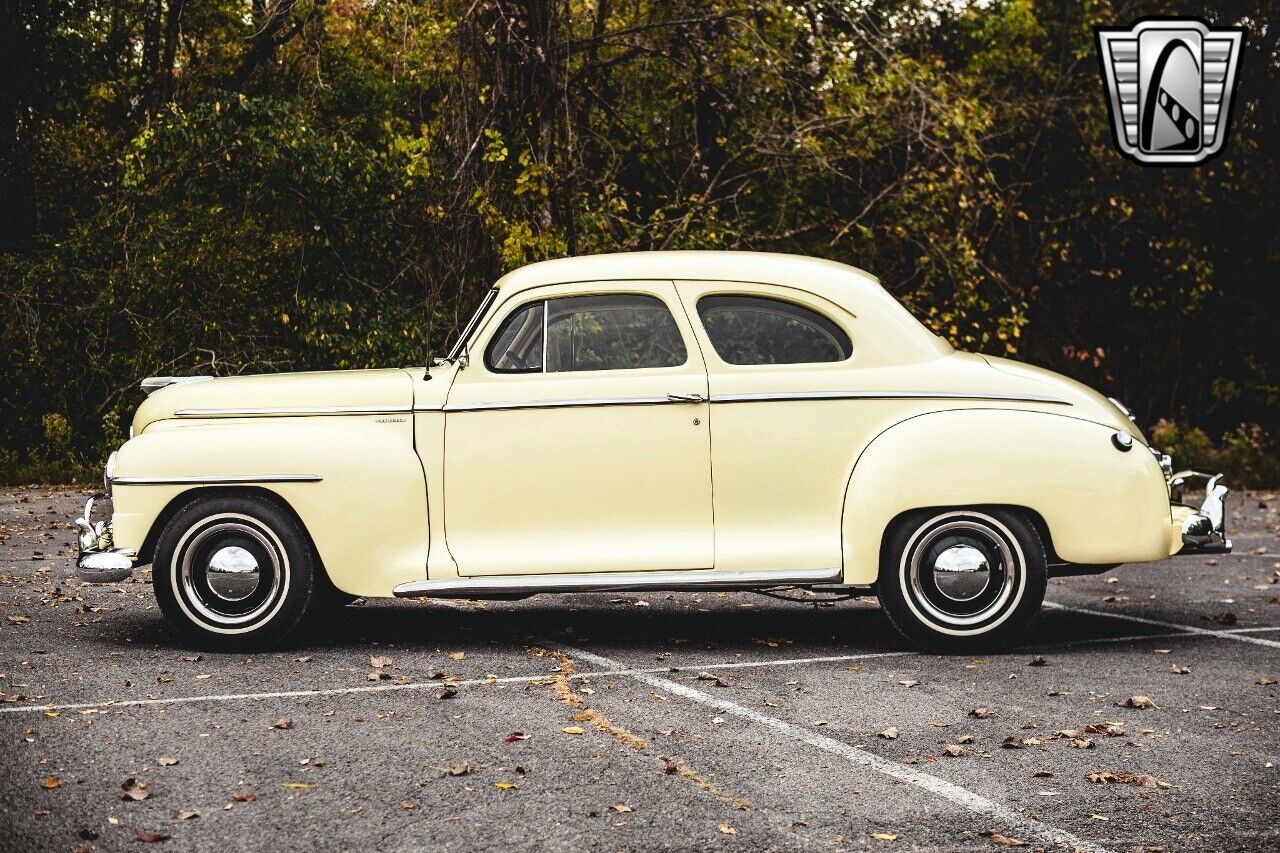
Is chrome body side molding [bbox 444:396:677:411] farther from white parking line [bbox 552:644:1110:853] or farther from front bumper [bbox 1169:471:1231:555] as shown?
front bumper [bbox 1169:471:1231:555]

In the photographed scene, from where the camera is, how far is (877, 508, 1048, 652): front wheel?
25.5ft

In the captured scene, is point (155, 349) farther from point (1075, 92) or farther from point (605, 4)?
point (1075, 92)

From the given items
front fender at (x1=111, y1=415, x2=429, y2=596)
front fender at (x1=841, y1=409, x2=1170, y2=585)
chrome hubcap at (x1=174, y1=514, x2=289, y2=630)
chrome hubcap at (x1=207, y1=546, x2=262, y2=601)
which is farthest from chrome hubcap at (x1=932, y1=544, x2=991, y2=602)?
chrome hubcap at (x1=207, y1=546, x2=262, y2=601)

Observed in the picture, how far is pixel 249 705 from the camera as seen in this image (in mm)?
6684

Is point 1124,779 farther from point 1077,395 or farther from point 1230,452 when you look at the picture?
point 1230,452

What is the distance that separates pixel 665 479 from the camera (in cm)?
775

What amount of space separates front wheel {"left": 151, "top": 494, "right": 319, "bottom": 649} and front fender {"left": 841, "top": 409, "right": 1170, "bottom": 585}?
8.85 feet

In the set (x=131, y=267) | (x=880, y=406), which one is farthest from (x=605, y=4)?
(x=880, y=406)

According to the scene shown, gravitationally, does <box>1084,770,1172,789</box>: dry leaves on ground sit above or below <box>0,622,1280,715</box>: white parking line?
below

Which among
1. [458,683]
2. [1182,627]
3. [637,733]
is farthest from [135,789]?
[1182,627]

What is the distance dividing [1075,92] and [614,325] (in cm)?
1652

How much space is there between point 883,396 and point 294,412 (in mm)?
2897

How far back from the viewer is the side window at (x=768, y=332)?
25.9 ft

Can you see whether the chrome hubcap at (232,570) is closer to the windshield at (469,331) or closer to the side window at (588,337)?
the windshield at (469,331)
